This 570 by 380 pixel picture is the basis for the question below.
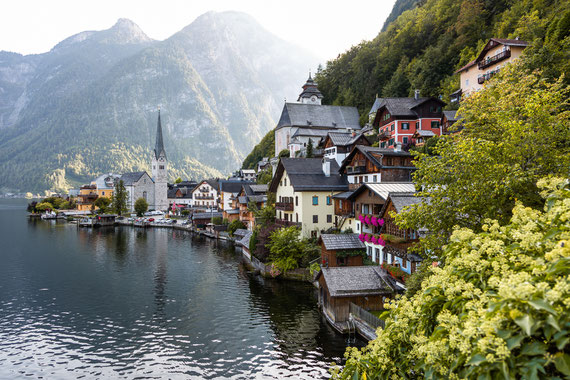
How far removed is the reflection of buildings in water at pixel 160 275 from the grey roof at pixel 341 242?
17.1 meters

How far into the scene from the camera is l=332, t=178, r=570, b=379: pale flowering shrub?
15.2ft

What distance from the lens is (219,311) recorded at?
108 ft

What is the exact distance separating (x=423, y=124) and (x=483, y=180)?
167 feet

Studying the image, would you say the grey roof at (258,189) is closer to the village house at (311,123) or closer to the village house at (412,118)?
the village house at (311,123)

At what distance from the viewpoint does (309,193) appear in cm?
4562

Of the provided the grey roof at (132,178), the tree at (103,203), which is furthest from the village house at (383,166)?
the grey roof at (132,178)

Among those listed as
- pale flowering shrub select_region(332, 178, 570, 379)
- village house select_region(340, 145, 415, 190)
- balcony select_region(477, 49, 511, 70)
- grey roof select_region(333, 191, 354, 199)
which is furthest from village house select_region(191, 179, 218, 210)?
pale flowering shrub select_region(332, 178, 570, 379)

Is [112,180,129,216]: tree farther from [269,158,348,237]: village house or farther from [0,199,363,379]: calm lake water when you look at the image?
[269,158,348,237]: village house

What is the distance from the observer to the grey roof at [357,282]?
27.2m

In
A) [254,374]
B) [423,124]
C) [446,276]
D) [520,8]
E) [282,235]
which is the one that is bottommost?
[254,374]

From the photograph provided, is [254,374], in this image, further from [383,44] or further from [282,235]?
[383,44]

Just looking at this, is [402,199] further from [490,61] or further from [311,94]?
[311,94]

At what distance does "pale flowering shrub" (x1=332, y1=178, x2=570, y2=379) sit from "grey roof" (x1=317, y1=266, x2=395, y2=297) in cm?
1842

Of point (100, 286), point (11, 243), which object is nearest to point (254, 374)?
point (100, 286)
